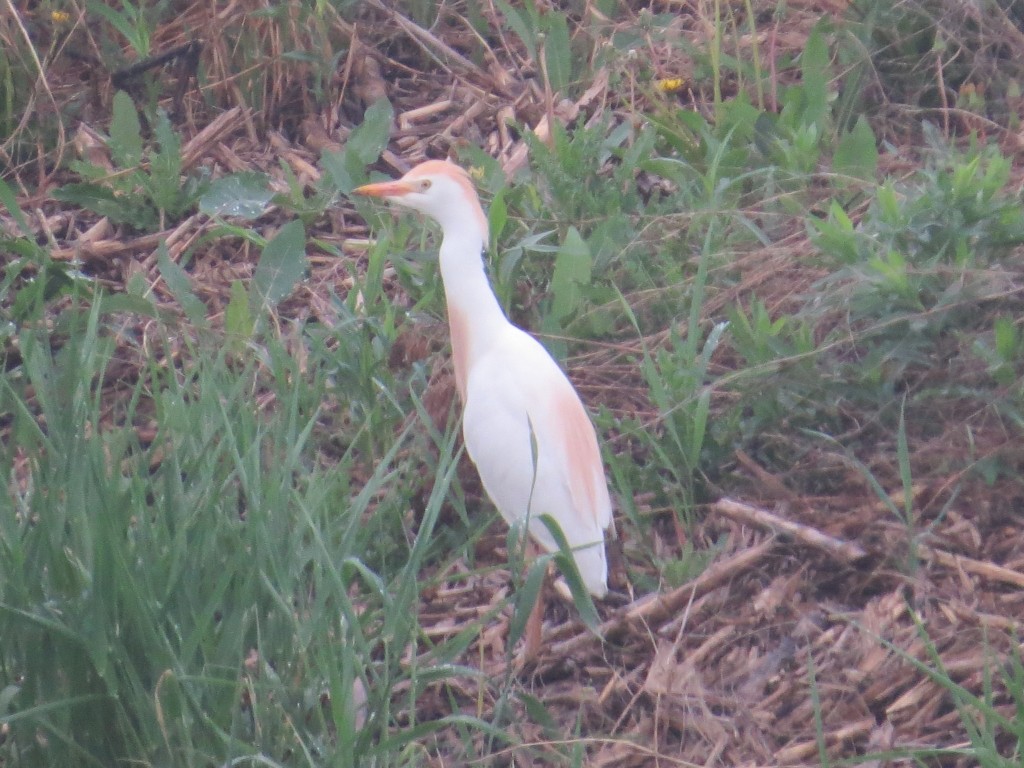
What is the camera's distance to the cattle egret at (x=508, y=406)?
285cm

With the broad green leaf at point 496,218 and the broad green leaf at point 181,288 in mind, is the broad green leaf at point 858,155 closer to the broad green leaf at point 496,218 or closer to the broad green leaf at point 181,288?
the broad green leaf at point 496,218

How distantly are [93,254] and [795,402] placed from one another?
225 centimetres

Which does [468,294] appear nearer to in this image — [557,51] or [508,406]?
[508,406]

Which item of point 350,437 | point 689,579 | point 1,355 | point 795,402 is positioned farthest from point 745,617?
point 1,355

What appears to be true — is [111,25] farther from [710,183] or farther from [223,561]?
[223,561]

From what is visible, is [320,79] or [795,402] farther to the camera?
[320,79]

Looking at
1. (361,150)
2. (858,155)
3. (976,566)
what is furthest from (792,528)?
(361,150)

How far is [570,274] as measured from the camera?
346cm

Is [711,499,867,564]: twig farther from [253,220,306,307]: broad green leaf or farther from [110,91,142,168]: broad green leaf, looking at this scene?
[110,91,142,168]: broad green leaf

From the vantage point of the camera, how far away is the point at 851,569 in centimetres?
277

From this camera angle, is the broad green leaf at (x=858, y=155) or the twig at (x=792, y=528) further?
the broad green leaf at (x=858, y=155)

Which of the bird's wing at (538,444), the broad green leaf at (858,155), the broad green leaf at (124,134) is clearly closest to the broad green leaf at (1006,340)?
the bird's wing at (538,444)

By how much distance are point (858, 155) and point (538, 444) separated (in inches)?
56.7

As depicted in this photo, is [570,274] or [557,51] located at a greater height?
[557,51]
